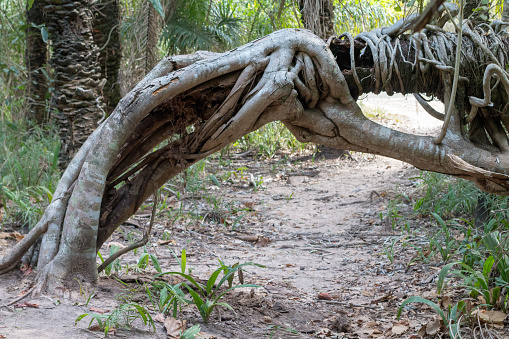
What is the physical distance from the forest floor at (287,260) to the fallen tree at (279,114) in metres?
0.46

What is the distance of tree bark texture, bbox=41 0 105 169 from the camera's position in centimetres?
540

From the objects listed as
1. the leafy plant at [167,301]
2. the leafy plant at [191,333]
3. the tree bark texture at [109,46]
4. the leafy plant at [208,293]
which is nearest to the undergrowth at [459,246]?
the leafy plant at [208,293]

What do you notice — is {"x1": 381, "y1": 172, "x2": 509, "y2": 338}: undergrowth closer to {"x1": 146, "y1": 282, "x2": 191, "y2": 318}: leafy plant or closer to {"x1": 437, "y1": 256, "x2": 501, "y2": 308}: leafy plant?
{"x1": 437, "y1": 256, "x2": 501, "y2": 308}: leafy plant

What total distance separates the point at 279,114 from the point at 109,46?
18.0ft

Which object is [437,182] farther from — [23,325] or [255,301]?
[23,325]

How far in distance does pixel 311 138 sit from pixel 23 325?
2.13 m

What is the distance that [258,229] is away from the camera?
5.85 m

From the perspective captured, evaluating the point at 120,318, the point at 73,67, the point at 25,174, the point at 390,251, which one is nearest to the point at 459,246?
the point at 390,251

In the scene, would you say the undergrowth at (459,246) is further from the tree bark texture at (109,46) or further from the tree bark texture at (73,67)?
the tree bark texture at (109,46)

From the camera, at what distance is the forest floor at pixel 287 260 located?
2803 millimetres

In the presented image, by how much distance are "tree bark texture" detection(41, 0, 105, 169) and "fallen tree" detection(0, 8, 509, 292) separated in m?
2.40

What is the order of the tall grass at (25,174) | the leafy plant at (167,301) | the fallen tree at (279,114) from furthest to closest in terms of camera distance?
the tall grass at (25,174)
the fallen tree at (279,114)
the leafy plant at (167,301)

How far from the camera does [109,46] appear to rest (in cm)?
770

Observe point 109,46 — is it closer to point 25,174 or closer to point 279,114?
point 25,174
